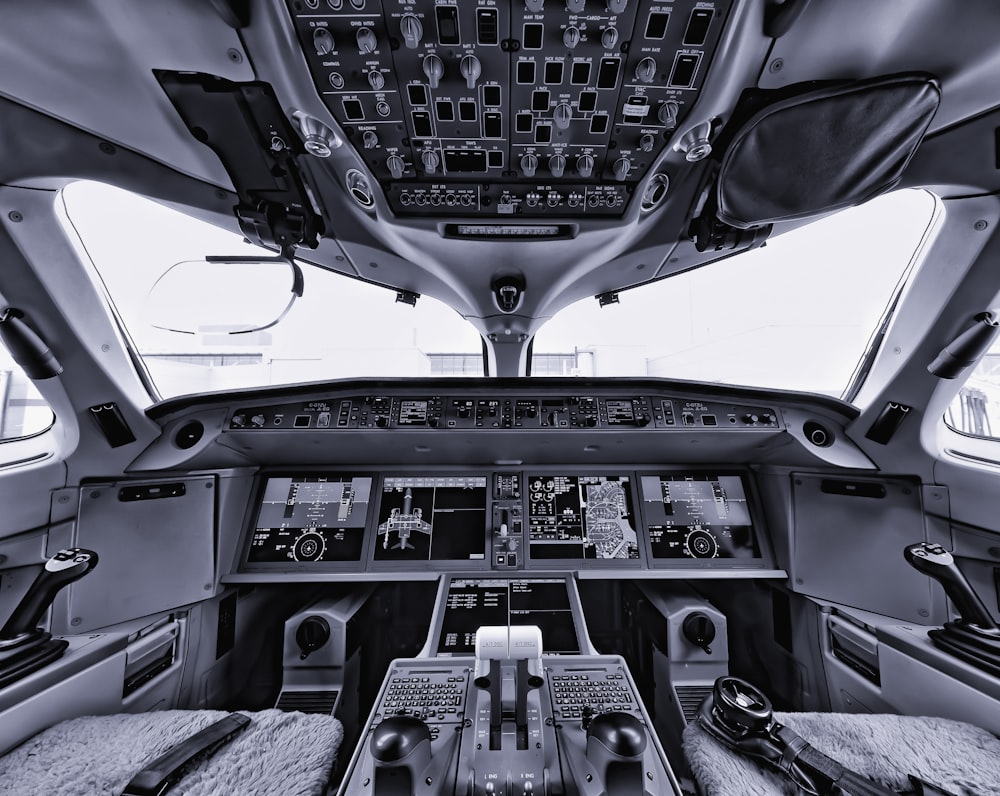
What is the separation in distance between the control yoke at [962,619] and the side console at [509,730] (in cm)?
102

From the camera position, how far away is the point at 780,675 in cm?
217

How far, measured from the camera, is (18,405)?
183 cm

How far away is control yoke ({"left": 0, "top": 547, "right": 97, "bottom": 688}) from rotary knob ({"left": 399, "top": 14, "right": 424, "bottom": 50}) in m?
1.87

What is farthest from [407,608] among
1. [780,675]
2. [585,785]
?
[780,675]

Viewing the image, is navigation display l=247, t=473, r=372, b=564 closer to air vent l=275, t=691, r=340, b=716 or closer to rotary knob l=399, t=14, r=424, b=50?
air vent l=275, t=691, r=340, b=716

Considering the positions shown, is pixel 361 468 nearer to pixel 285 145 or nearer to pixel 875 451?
pixel 285 145

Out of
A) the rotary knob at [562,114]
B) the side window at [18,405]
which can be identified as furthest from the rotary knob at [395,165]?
the side window at [18,405]

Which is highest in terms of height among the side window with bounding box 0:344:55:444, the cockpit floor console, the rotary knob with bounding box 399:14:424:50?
the rotary knob with bounding box 399:14:424:50

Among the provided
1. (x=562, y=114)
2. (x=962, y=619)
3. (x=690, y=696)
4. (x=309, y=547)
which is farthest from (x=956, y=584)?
(x=309, y=547)

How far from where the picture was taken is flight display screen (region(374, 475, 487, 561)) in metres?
2.21

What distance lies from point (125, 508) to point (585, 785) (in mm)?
2057

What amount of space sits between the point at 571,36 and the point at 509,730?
188 cm

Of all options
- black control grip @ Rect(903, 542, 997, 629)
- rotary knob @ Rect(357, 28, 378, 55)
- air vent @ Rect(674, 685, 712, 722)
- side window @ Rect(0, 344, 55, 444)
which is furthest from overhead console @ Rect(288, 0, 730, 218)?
air vent @ Rect(674, 685, 712, 722)

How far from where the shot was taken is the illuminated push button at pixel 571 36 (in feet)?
3.55
